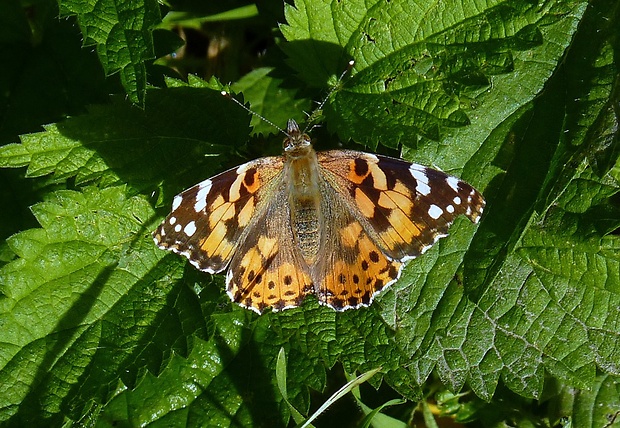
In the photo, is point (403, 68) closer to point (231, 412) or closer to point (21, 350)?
point (231, 412)

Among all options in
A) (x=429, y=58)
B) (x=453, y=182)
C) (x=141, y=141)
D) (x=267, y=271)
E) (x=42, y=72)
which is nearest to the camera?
(x=453, y=182)

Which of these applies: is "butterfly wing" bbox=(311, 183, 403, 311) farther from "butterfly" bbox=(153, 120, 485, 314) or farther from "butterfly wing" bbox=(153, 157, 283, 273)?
"butterfly wing" bbox=(153, 157, 283, 273)

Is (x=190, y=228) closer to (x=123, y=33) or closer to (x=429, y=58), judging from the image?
(x=123, y=33)

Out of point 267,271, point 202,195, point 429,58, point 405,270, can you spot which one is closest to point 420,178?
point 405,270

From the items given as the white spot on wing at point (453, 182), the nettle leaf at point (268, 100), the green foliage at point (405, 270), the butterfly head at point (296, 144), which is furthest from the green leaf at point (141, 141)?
the white spot on wing at point (453, 182)

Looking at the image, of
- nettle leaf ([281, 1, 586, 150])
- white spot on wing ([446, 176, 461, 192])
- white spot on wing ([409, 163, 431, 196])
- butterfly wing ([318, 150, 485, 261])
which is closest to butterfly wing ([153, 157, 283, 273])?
butterfly wing ([318, 150, 485, 261])

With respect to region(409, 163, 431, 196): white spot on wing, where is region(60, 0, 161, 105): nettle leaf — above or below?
above

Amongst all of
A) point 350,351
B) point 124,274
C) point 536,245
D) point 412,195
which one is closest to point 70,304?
point 124,274
